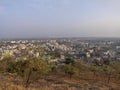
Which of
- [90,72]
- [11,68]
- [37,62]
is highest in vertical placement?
[37,62]

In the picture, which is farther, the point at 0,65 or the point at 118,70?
the point at 118,70

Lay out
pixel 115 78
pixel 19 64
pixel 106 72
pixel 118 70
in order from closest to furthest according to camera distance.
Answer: pixel 19 64 → pixel 118 70 → pixel 115 78 → pixel 106 72

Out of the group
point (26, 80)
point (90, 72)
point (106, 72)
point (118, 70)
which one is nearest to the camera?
point (26, 80)

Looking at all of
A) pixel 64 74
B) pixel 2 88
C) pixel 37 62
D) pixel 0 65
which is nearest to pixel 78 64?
pixel 64 74

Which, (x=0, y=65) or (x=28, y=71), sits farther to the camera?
(x=0, y=65)

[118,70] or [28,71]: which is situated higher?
[28,71]

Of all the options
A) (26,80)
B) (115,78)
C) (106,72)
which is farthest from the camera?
(106,72)

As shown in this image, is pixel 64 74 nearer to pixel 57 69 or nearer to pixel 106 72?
pixel 57 69

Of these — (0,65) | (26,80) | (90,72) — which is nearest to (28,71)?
(26,80)

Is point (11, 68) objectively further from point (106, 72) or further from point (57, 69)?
point (106, 72)
